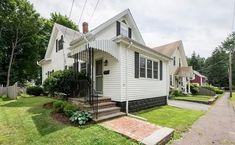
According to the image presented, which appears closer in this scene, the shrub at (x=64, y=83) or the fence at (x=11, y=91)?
the shrub at (x=64, y=83)

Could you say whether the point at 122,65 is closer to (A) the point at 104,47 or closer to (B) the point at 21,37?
(A) the point at 104,47

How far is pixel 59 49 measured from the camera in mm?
16656

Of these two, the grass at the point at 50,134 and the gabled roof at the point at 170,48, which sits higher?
the gabled roof at the point at 170,48

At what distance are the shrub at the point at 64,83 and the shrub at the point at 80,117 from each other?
285 centimetres

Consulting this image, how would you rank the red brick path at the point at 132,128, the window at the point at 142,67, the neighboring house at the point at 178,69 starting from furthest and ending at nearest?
the neighboring house at the point at 178,69, the window at the point at 142,67, the red brick path at the point at 132,128

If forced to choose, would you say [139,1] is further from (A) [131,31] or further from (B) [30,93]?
(B) [30,93]

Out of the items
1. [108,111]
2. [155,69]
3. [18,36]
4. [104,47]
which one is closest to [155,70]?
[155,69]

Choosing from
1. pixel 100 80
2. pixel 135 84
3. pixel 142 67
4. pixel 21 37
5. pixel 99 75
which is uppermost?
pixel 21 37

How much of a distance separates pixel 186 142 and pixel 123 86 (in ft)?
13.3

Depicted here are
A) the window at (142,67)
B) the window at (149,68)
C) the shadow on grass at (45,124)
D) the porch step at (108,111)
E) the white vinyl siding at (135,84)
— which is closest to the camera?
the shadow on grass at (45,124)

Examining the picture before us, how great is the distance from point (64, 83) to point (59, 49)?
336 inches

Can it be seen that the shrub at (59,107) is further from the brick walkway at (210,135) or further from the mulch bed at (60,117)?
the brick walkway at (210,135)

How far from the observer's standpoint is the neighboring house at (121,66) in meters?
8.44

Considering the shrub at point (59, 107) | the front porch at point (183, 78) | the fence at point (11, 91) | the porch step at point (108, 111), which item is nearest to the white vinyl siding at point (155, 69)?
the porch step at point (108, 111)
